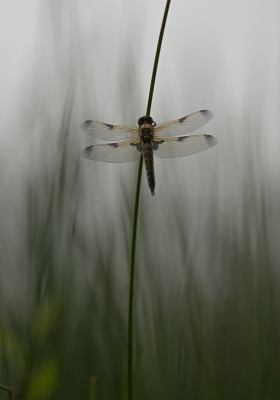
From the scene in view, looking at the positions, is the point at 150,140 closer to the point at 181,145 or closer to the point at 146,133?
the point at 146,133

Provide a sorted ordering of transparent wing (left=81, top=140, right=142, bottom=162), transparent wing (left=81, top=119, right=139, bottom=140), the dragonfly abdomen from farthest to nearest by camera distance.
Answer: transparent wing (left=81, top=119, right=139, bottom=140), transparent wing (left=81, top=140, right=142, bottom=162), the dragonfly abdomen

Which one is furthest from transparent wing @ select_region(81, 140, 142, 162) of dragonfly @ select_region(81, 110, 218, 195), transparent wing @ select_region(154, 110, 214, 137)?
transparent wing @ select_region(154, 110, 214, 137)

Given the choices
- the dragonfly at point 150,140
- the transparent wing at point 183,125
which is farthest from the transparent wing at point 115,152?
the transparent wing at point 183,125

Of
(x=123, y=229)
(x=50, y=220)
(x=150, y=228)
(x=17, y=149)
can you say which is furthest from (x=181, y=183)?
(x=17, y=149)

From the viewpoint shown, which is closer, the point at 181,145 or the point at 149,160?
the point at 149,160

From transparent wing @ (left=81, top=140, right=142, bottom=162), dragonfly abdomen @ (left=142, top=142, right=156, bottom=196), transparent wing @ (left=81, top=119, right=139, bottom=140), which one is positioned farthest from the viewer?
transparent wing @ (left=81, top=119, right=139, bottom=140)

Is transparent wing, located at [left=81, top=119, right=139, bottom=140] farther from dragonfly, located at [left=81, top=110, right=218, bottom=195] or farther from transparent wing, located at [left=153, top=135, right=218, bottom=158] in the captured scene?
transparent wing, located at [left=153, top=135, right=218, bottom=158]

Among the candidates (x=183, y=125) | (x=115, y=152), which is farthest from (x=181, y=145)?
(x=115, y=152)
